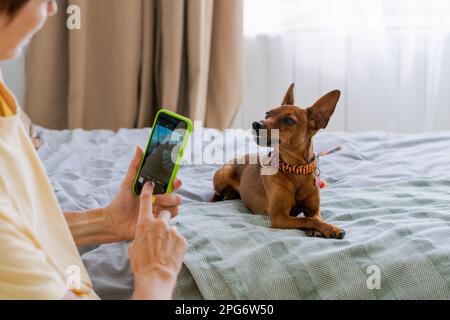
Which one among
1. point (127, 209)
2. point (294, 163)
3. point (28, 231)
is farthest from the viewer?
point (294, 163)

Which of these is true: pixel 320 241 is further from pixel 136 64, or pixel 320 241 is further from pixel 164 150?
pixel 136 64

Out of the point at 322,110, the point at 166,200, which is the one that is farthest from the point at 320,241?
the point at 322,110

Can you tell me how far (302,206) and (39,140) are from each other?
1154mm

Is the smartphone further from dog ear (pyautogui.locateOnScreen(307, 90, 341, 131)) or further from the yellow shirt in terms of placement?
dog ear (pyautogui.locateOnScreen(307, 90, 341, 131))

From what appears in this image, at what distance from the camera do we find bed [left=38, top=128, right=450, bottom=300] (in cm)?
98

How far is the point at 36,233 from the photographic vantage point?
831 millimetres

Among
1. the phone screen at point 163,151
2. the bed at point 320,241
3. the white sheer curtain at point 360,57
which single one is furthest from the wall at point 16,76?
the phone screen at point 163,151

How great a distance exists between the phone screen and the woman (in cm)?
6

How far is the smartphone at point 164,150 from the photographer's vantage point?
1058 millimetres

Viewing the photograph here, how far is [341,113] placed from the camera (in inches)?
129

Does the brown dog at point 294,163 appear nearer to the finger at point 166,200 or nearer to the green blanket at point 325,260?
the green blanket at point 325,260

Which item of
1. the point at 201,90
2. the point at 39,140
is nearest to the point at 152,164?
the point at 39,140
